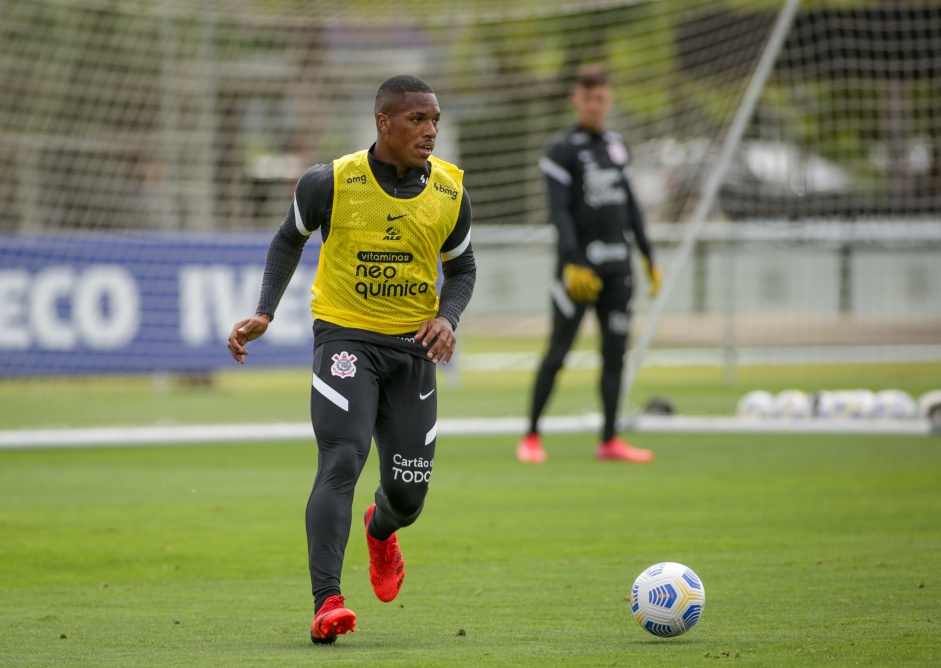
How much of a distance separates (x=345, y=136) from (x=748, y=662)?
545 inches

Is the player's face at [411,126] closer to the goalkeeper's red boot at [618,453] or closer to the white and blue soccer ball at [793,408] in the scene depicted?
the goalkeeper's red boot at [618,453]

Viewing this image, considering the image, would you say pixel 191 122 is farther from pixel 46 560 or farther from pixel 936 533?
pixel 936 533

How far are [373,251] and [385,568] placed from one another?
4.16 ft

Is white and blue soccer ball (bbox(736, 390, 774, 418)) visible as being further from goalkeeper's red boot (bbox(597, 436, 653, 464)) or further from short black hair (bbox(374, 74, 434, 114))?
short black hair (bbox(374, 74, 434, 114))

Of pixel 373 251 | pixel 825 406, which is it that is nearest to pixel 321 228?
pixel 373 251

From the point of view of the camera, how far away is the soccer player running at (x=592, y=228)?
394 inches

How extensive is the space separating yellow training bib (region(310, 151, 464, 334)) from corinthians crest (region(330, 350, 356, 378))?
5.6 inches

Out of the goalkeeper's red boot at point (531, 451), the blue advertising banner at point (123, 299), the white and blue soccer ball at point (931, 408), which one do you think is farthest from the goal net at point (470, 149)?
the goalkeeper's red boot at point (531, 451)

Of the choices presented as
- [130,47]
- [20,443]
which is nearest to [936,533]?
[20,443]

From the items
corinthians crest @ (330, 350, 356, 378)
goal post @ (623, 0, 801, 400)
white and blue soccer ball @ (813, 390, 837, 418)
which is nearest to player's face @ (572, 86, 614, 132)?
goal post @ (623, 0, 801, 400)

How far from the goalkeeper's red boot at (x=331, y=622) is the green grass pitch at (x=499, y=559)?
63 millimetres

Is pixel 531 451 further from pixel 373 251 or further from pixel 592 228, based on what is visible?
pixel 373 251

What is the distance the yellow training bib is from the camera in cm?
515

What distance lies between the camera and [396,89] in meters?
5.12
